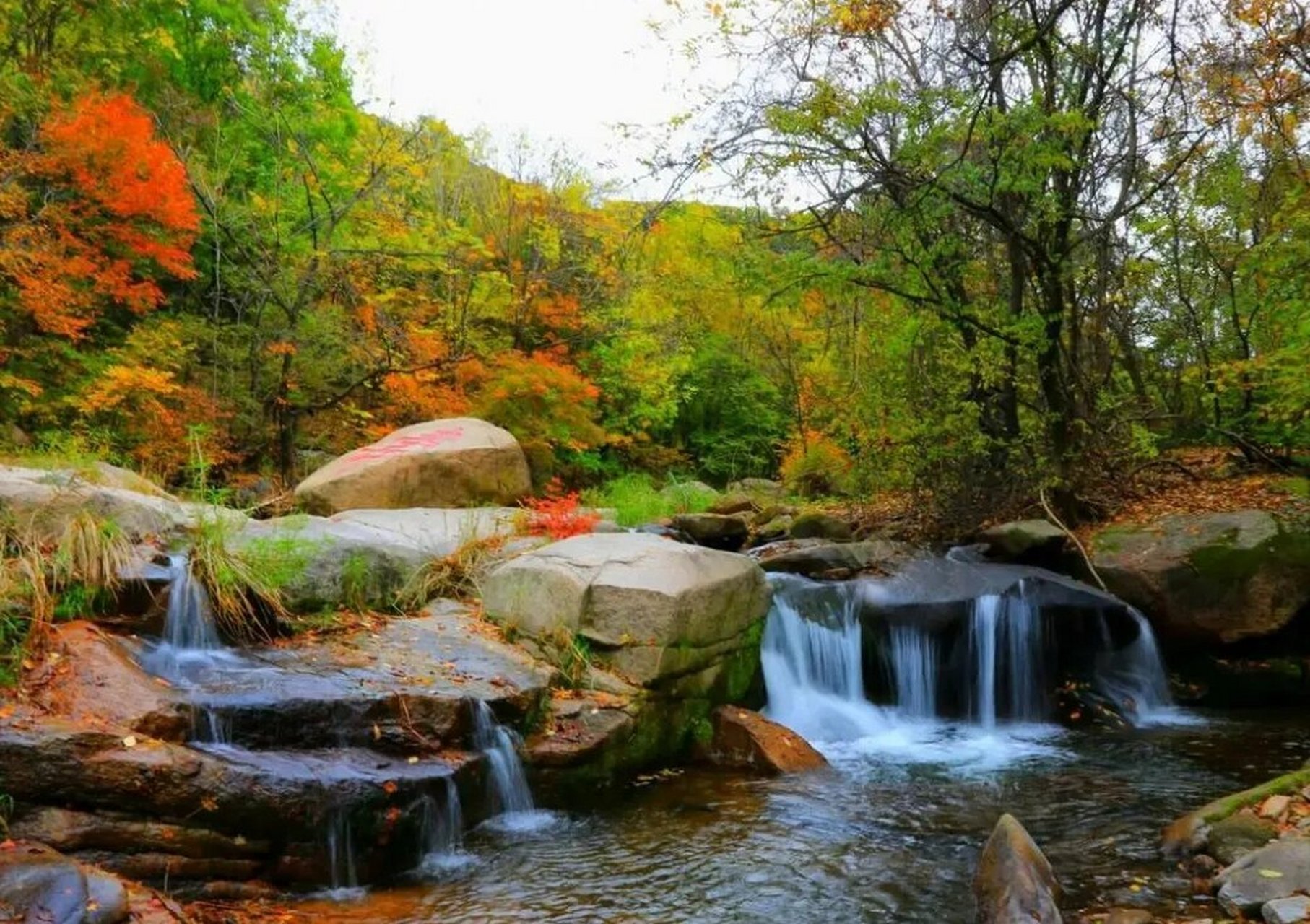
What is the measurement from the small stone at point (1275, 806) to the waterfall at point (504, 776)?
404cm

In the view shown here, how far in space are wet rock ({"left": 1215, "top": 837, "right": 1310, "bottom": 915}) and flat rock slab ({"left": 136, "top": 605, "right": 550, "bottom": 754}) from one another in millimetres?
3903

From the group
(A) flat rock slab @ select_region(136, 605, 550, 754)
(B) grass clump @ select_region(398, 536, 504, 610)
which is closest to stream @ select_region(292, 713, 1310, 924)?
(A) flat rock slab @ select_region(136, 605, 550, 754)

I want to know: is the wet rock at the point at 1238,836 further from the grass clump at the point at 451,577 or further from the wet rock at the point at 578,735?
the grass clump at the point at 451,577

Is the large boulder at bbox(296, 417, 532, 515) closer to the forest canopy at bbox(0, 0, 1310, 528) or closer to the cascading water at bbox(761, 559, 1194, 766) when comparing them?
the forest canopy at bbox(0, 0, 1310, 528)

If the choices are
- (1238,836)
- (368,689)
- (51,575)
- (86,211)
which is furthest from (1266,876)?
(86,211)

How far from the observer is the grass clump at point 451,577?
731cm

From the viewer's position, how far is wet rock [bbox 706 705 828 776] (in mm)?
6680

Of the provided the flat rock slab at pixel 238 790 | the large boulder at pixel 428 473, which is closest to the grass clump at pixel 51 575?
the flat rock slab at pixel 238 790

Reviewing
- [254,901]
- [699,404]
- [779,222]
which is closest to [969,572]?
[779,222]

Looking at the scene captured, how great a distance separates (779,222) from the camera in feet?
36.8

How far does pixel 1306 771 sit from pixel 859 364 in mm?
8516

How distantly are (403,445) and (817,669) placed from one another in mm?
6408

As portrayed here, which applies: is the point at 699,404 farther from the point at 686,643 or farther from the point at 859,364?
the point at 686,643

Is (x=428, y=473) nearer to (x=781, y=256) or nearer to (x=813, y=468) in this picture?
(x=781, y=256)
